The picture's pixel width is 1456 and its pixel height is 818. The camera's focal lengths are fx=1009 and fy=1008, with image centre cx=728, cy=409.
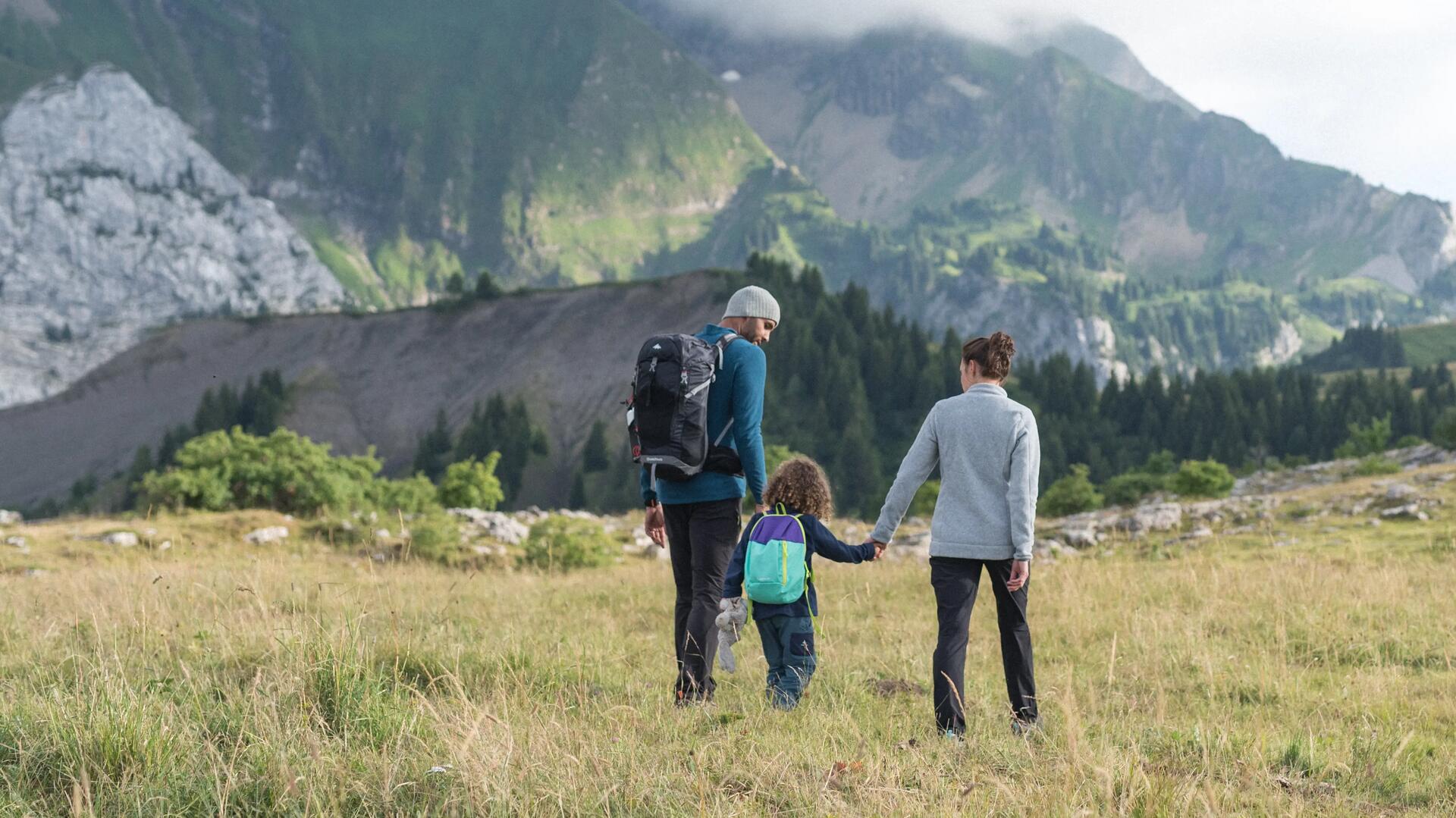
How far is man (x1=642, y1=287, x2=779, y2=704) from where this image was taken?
7359 millimetres

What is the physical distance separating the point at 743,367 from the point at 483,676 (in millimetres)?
2910

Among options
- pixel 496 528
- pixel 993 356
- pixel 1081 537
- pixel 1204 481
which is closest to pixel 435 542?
pixel 496 528

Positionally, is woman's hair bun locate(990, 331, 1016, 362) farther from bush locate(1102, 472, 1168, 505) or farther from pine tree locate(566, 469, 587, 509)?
pine tree locate(566, 469, 587, 509)

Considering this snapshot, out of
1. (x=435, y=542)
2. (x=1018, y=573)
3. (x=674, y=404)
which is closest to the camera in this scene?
(x=1018, y=573)

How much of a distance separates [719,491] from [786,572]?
761mm

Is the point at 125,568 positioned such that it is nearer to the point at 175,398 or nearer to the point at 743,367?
the point at 743,367

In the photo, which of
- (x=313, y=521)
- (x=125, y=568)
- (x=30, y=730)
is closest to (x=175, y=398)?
(x=313, y=521)

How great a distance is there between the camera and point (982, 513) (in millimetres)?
6750

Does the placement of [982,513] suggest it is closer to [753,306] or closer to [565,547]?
[753,306]

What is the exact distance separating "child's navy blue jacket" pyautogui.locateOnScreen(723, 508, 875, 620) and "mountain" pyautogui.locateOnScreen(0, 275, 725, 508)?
318ft

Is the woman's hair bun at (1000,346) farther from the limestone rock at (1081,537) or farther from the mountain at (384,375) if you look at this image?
the mountain at (384,375)

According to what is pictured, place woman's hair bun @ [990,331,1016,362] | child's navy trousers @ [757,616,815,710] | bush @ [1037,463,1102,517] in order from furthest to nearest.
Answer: bush @ [1037,463,1102,517] → child's navy trousers @ [757,616,815,710] → woman's hair bun @ [990,331,1016,362]

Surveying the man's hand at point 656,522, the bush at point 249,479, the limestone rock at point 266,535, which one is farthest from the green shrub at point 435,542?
the man's hand at point 656,522

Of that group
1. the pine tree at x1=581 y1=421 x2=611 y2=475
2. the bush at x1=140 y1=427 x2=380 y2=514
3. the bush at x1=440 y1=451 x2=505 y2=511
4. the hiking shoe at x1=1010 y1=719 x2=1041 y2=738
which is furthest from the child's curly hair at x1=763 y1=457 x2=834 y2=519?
the pine tree at x1=581 y1=421 x2=611 y2=475
